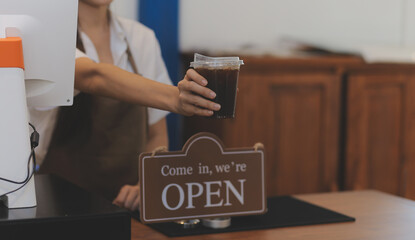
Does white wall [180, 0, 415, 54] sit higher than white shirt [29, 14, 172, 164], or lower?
higher

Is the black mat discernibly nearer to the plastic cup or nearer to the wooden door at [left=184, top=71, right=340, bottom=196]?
the plastic cup

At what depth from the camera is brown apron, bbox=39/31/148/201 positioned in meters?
2.17

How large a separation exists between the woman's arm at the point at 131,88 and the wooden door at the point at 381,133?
6.91 ft

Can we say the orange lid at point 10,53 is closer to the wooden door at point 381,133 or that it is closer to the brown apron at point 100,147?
the brown apron at point 100,147

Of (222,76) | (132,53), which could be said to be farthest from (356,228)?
(132,53)

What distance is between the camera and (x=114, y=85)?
1780mm

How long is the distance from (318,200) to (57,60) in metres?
0.89

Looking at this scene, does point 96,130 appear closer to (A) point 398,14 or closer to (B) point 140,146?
(B) point 140,146

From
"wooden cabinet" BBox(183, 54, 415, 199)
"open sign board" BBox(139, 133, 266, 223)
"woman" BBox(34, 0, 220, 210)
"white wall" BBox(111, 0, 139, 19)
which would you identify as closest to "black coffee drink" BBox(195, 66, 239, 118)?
"open sign board" BBox(139, 133, 266, 223)

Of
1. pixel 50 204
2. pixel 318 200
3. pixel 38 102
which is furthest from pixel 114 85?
pixel 318 200

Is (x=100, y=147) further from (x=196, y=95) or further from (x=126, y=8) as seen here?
(x=126, y=8)

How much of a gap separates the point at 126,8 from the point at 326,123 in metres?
1.35

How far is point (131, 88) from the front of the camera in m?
1.74

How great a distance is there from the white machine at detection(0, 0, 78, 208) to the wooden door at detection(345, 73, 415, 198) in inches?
99.4
